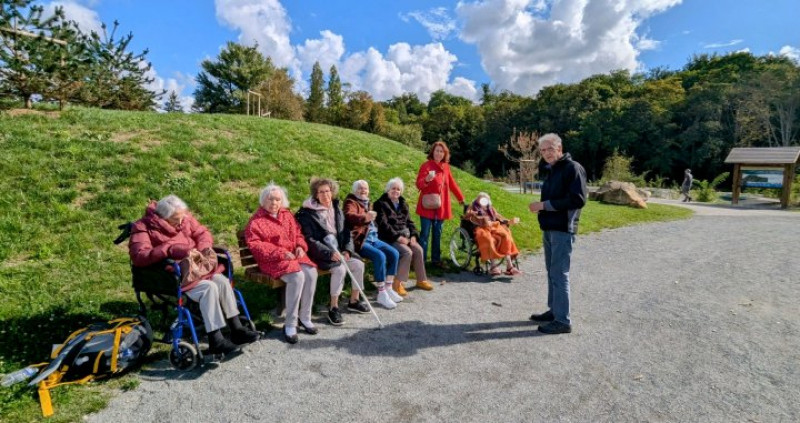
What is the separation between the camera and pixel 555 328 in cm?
459

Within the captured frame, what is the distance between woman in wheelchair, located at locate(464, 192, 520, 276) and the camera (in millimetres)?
6727

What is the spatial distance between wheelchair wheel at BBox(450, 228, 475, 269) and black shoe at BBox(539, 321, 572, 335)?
2.47m

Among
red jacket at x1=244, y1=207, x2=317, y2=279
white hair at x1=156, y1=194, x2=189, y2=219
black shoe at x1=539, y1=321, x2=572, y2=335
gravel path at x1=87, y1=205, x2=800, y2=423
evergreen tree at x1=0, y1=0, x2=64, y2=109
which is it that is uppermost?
evergreen tree at x1=0, y1=0, x2=64, y2=109

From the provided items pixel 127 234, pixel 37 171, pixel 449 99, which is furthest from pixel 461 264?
pixel 449 99

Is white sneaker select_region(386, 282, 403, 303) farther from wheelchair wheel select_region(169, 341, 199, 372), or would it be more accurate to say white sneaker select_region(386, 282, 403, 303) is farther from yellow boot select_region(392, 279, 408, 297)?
wheelchair wheel select_region(169, 341, 199, 372)

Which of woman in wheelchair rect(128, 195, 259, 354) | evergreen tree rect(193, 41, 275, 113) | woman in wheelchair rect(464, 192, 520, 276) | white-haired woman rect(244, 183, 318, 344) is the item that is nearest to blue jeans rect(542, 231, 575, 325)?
woman in wheelchair rect(464, 192, 520, 276)

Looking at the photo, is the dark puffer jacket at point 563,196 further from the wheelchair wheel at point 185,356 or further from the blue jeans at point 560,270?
the wheelchair wheel at point 185,356

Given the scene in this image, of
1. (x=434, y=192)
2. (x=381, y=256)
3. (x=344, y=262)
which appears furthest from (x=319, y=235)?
(x=434, y=192)

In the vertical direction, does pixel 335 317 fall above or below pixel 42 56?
below

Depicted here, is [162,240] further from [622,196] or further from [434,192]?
[622,196]

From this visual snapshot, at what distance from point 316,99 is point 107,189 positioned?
55047 mm

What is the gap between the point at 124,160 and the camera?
28.0 ft

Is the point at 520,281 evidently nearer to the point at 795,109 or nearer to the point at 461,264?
the point at 461,264

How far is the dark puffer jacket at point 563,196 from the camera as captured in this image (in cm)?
440
